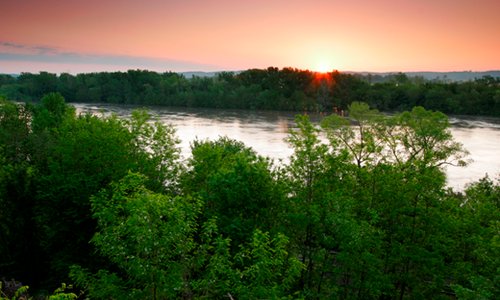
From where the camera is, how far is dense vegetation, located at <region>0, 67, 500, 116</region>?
124 m

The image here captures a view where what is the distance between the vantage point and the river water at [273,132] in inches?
2549

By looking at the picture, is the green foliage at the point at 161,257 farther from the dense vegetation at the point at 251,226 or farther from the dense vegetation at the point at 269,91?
the dense vegetation at the point at 269,91

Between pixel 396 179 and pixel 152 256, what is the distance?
48.1 feet

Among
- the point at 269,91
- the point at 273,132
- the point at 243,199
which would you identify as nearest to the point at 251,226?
the point at 243,199

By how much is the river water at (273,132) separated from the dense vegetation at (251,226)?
65.3 feet

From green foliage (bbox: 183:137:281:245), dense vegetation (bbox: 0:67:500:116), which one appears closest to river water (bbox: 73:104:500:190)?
dense vegetation (bbox: 0:67:500:116)

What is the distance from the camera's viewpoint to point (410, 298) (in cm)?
2325

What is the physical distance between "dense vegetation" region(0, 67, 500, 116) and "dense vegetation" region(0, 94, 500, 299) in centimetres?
10435

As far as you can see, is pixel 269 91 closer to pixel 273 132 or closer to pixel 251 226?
pixel 273 132

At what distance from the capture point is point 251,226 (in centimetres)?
2167

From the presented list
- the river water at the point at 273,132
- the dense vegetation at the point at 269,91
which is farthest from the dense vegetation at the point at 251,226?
the dense vegetation at the point at 269,91

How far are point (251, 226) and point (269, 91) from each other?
127747mm

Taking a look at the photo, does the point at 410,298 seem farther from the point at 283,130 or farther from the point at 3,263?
the point at 283,130

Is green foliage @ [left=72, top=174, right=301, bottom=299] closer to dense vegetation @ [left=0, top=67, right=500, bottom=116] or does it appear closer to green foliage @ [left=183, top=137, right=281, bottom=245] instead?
green foliage @ [left=183, top=137, right=281, bottom=245]
